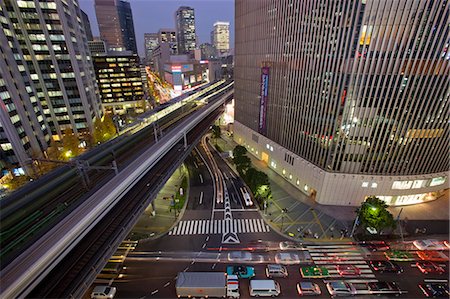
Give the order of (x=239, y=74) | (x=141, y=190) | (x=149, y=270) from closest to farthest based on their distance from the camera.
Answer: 1. (x=149, y=270)
2. (x=141, y=190)
3. (x=239, y=74)

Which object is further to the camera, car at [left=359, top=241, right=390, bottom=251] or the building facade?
the building facade

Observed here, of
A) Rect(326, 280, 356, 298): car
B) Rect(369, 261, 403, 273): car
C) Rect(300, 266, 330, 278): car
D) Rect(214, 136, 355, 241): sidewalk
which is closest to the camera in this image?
Rect(326, 280, 356, 298): car

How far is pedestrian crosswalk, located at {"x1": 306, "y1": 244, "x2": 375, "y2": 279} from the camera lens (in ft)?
103

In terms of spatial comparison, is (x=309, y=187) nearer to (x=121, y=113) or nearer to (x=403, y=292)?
(x=403, y=292)

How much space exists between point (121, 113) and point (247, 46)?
92.7m

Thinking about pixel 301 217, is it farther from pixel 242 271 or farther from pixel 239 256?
pixel 242 271

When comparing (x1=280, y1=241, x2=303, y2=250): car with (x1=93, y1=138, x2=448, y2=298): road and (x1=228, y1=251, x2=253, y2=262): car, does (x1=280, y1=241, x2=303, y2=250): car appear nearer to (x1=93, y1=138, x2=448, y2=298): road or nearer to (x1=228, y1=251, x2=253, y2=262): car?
(x1=93, y1=138, x2=448, y2=298): road

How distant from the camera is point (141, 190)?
34.3 metres

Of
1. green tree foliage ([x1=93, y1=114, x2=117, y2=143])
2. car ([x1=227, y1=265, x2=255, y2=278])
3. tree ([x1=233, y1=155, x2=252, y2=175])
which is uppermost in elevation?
green tree foliage ([x1=93, y1=114, x2=117, y2=143])

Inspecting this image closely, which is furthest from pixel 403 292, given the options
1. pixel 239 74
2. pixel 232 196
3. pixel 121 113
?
pixel 121 113

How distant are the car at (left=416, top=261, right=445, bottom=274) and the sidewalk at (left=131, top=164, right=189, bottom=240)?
42.7 metres

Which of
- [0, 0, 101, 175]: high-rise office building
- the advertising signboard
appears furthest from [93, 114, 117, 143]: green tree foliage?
the advertising signboard

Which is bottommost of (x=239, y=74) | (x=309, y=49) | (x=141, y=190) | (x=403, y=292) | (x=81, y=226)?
(x=403, y=292)

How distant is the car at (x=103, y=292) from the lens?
2739 centimetres
